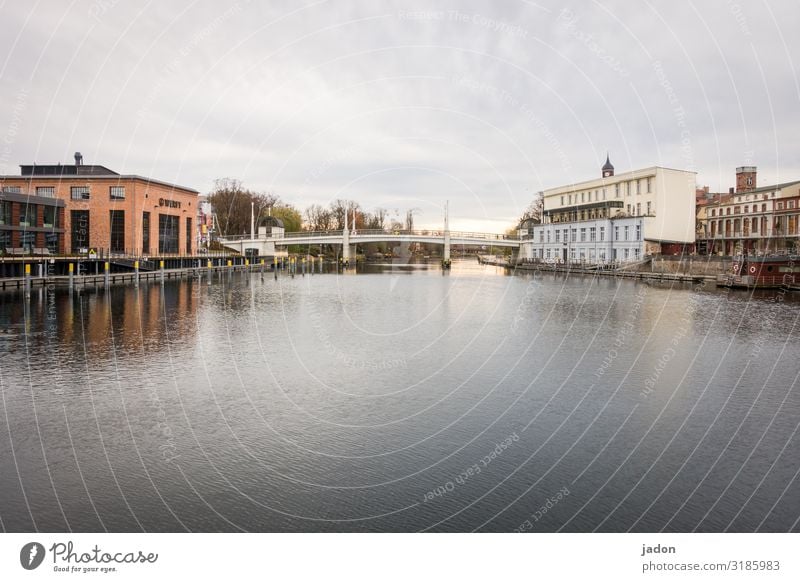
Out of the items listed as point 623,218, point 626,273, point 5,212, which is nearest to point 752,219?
point 623,218

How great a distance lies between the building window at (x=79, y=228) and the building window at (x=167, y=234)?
856 centimetres

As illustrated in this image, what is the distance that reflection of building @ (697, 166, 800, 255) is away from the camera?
7794 centimetres

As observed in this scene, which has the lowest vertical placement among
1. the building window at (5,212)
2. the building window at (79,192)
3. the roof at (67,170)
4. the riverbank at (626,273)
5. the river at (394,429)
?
the river at (394,429)

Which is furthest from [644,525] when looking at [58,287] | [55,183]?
[55,183]

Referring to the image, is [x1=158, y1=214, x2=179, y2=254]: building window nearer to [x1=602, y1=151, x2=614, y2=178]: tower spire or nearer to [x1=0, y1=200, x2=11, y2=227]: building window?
[x1=0, y1=200, x2=11, y2=227]: building window

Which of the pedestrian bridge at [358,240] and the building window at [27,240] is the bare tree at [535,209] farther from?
the building window at [27,240]

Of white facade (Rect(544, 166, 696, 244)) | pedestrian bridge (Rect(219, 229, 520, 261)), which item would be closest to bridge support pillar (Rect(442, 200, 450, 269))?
pedestrian bridge (Rect(219, 229, 520, 261))

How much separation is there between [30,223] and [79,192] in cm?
812

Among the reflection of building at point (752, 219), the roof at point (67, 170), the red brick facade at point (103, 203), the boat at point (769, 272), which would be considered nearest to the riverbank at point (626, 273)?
the boat at point (769, 272)

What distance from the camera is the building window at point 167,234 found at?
253 feet

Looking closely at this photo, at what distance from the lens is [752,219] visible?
274 feet

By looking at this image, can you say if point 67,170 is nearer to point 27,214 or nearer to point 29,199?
point 27,214

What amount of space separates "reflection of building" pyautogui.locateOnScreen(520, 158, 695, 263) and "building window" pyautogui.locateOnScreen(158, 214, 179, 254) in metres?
58.1

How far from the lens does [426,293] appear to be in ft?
160
